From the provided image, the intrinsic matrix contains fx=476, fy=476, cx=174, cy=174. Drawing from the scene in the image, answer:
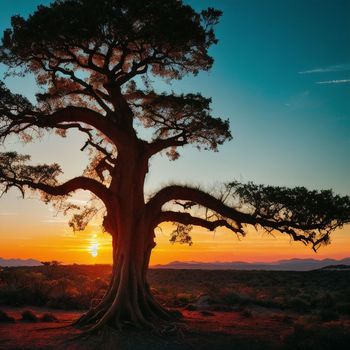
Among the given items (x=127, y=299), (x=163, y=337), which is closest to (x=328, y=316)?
(x=163, y=337)

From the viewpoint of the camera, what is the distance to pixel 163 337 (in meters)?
15.7

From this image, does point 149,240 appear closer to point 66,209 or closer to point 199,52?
point 66,209

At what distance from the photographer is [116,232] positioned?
19.2 m

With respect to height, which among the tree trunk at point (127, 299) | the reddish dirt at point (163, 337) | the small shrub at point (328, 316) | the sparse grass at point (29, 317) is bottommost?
the small shrub at point (328, 316)

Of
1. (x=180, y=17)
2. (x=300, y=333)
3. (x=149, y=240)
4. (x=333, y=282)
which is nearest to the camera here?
Result: (x=300, y=333)

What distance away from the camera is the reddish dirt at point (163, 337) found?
14.7 metres

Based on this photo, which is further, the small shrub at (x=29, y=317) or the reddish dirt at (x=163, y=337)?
the small shrub at (x=29, y=317)

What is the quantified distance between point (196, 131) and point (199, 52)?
3.21 metres

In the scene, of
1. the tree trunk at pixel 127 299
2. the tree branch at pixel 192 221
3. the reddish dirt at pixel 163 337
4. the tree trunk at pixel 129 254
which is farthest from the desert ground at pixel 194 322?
the tree branch at pixel 192 221

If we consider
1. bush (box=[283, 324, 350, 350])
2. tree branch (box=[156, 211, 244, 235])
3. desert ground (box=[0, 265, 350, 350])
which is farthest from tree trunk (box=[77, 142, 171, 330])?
bush (box=[283, 324, 350, 350])

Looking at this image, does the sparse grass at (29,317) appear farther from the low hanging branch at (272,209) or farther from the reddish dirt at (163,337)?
the low hanging branch at (272,209)

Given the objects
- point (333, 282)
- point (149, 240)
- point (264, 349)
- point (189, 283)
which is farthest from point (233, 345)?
point (189, 283)

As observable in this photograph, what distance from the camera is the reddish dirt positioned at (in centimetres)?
1473

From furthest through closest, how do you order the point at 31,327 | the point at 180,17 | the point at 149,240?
the point at 149,240, the point at 31,327, the point at 180,17
